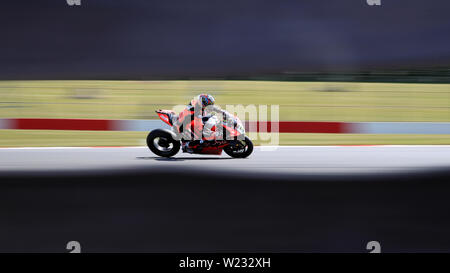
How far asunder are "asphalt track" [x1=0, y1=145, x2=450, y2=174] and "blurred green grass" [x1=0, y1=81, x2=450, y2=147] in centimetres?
240

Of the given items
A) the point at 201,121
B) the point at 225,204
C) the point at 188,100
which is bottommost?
the point at 225,204

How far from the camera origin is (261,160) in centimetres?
904

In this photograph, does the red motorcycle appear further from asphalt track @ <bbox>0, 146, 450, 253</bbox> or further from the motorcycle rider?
asphalt track @ <bbox>0, 146, 450, 253</bbox>

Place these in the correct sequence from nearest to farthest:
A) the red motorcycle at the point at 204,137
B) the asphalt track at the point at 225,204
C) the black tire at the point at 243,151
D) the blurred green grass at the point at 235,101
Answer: the asphalt track at the point at 225,204 → the red motorcycle at the point at 204,137 → the black tire at the point at 243,151 → the blurred green grass at the point at 235,101

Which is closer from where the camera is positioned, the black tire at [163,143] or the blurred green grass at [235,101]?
the black tire at [163,143]

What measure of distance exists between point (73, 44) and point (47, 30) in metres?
0.28

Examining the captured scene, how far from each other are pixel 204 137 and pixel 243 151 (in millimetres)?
726

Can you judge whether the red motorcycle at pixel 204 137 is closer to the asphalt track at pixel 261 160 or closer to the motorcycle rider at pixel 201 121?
the motorcycle rider at pixel 201 121

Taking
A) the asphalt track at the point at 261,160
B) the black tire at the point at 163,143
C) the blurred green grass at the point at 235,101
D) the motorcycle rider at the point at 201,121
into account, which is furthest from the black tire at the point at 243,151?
the blurred green grass at the point at 235,101

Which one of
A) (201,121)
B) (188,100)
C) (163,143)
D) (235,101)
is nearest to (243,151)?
(201,121)

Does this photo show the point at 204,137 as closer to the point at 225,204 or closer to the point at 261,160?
the point at 261,160

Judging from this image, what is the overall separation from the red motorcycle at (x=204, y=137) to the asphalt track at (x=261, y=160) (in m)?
0.17

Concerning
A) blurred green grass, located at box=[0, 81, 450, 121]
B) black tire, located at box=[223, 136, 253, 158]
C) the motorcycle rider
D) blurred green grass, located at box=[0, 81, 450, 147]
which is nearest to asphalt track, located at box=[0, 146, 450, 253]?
black tire, located at box=[223, 136, 253, 158]

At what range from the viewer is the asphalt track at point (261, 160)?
8195mm
